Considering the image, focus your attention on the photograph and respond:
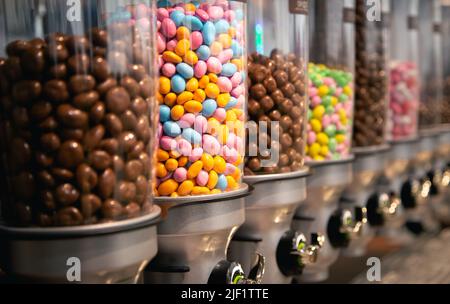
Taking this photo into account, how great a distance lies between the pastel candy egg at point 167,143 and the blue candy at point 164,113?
0.09ft

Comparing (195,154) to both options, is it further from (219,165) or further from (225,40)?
(225,40)

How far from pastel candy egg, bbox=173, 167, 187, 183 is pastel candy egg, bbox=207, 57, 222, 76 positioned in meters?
0.15

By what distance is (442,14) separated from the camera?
2.20 meters

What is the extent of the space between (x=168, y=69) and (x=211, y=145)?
13 cm

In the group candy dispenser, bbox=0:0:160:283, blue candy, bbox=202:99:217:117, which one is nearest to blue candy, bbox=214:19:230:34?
blue candy, bbox=202:99:217:117

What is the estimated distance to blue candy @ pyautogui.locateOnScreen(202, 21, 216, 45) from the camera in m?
0.93

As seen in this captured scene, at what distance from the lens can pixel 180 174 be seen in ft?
2.98

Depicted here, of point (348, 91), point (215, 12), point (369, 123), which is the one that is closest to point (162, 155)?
point (215, 12)

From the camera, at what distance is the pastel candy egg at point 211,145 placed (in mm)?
930

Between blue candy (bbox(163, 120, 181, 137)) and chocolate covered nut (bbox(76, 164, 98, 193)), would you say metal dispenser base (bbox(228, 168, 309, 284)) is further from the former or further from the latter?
chocolate covered nut (bbox(76, 164, 98, 193))

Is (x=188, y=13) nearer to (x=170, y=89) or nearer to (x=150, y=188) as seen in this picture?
(x=170, y=89)

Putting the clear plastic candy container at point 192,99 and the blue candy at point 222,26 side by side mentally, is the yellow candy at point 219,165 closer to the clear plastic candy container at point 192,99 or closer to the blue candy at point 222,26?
the clear plastic candy container at point 192,99

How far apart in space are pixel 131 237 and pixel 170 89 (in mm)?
257
